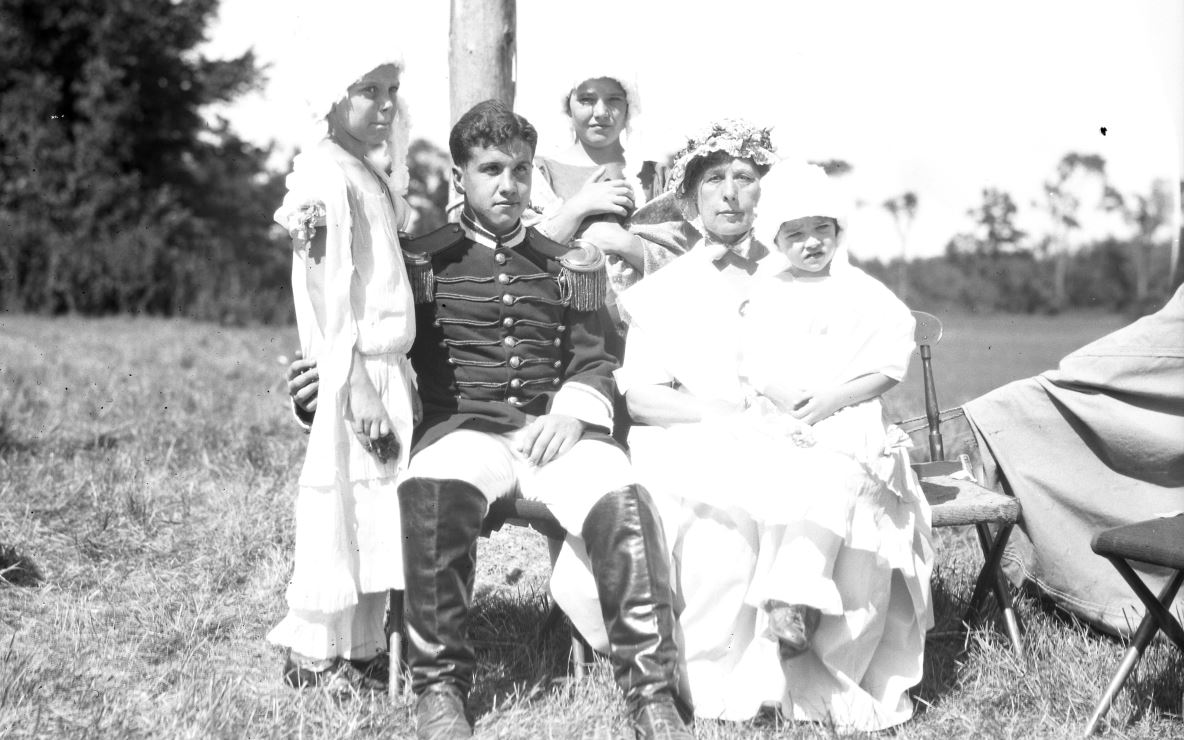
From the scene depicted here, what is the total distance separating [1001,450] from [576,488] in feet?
5.37

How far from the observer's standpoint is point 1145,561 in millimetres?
2982

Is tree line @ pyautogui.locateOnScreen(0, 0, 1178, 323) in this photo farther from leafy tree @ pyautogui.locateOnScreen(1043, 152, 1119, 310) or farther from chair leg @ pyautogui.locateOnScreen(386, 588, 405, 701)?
chair leg @ pyautogui.locateOnScreen(386, 588, 405, 701)

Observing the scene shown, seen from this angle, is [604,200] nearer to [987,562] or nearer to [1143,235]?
[987,562]

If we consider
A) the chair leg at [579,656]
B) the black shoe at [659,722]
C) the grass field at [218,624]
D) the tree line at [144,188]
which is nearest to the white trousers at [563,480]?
the chair leg at [579,656]

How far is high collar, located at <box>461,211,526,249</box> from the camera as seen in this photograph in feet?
12.1

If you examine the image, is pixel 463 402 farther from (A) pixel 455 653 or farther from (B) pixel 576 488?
(A) pixel 455 653

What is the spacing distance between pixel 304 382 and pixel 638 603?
Result: 1179mm

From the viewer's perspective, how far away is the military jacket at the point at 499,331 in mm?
3580

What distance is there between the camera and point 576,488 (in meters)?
3.30

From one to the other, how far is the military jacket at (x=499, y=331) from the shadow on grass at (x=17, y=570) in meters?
1.95

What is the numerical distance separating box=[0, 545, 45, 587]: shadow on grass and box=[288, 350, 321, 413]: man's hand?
179 cm

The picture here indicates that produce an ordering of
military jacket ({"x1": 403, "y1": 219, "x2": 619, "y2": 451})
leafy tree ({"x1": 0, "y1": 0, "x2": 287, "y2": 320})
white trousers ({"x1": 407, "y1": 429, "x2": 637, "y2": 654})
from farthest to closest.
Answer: leafy tree ({"x1": 0, "y1": 0, "x2": 287, "y2": 320}), military jacket ({"x1": 403, "y1": 219, "x2": 619, "y2": 451}), white trousers ({"x1": 407, "y1": 429, "x2": 637, "y2": 654})

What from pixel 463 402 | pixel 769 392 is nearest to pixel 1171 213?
pixel 769 392

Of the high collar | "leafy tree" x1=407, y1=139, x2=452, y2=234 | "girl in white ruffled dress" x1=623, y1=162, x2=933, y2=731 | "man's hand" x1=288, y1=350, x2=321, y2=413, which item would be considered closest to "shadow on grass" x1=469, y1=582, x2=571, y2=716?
"girl in white ruffled dress" x1=623, y1=162, x2=933, y2=731
